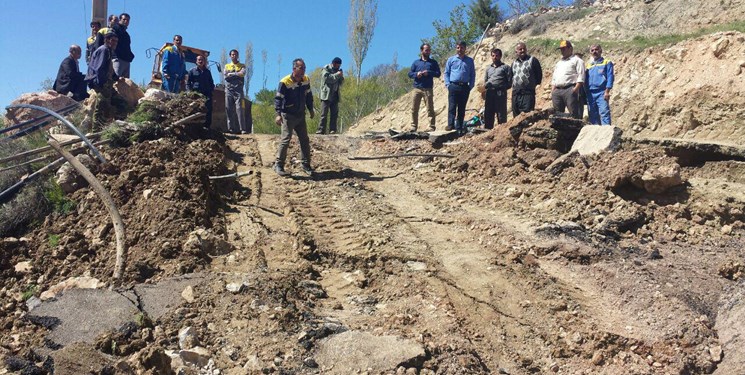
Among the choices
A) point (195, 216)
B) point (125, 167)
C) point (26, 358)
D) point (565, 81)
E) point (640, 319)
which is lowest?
point (640, 319)

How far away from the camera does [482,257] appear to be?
525cm

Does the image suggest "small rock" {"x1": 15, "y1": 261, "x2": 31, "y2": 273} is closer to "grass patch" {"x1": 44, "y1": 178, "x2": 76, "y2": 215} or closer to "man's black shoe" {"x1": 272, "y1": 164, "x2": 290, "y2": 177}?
"grass patch" {"x1": 44, "y1": 178, "x2": 76, "y2": 215}

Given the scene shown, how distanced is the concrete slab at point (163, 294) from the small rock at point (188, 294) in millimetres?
27

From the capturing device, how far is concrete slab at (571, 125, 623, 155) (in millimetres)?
6770

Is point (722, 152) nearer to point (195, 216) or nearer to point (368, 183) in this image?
point (368, 183)

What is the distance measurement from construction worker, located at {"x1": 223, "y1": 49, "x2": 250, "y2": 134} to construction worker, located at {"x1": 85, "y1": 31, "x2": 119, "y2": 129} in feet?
8.42

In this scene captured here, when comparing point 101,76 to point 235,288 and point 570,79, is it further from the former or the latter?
point 570,79

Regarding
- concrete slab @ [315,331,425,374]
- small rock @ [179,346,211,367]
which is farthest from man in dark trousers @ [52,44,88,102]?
concrete slab @ [315,331,425,374]

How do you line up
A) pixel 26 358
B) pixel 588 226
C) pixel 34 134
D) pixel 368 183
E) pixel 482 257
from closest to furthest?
pixel 26 358 → pixel 482 257 → pixel 588 226 → pixel 368 183 → pixel 34 134

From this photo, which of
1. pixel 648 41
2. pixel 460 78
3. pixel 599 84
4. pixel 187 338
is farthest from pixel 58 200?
pixel 648 41

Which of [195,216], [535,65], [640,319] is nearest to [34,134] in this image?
[195,216]

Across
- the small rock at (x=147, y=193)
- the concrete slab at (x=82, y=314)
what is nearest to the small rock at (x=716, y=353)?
→ the concrete slab at (x=82, y=314)

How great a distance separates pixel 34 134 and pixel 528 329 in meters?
7.66

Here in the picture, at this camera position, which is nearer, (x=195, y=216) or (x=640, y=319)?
(x=640, y=319)
